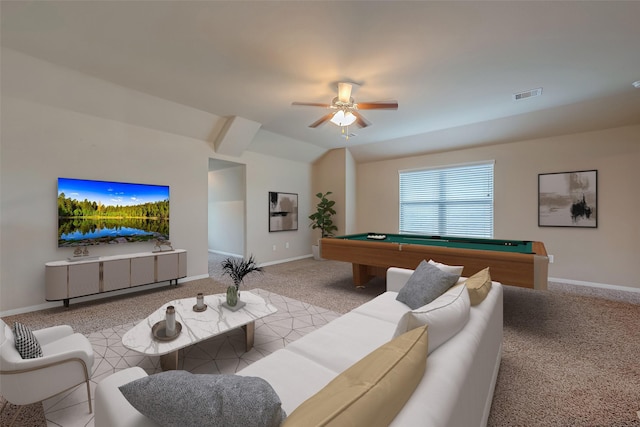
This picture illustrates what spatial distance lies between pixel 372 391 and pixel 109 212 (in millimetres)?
4393

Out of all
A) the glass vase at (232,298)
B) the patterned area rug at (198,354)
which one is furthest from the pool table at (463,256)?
the glass vase at (232,298)

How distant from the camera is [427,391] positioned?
2.95ft

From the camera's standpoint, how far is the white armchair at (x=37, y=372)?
1.38 metres

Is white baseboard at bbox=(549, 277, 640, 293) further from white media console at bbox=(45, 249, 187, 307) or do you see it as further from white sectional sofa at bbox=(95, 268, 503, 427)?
white media console at bbox=(45, 249, 187, 307)

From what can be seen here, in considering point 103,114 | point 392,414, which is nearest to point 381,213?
point 103,114

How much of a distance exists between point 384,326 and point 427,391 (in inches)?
39.6

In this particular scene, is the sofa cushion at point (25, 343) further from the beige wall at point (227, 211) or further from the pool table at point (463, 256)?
the beige wall at point (227, 211)

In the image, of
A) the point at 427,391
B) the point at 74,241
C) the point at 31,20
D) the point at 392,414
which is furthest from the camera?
the point at 74,241

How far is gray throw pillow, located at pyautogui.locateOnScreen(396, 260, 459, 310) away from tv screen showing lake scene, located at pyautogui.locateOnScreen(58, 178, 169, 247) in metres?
3.89

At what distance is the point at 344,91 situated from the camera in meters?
3.21

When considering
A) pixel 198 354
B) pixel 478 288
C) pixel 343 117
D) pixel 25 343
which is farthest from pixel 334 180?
pixel 25 343

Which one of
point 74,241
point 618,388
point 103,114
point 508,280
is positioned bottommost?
point 618,388

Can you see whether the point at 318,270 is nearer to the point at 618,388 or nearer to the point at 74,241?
the point at 74,241

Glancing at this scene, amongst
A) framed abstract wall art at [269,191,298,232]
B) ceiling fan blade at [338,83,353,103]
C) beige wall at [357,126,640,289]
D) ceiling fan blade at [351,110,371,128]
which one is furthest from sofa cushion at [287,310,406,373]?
framed abstract wall art at [269,191,298,232]
